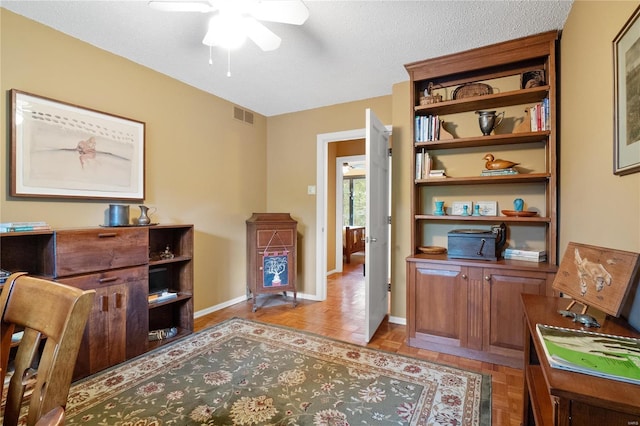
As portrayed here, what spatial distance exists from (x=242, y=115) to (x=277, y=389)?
10.1ft

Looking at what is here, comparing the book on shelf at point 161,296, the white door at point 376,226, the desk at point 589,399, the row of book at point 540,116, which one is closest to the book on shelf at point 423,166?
the white door at point 376,226

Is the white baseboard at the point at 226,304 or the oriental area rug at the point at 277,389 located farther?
the white baseboard at the point at 226,304

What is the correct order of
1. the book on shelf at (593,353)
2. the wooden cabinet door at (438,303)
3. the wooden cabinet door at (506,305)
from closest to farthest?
the book on shelf at (593,353) < the wooden cabinet door at (506,305) < the wooden cabinet door at (438,303)

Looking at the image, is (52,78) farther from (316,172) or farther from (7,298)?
(316,172)

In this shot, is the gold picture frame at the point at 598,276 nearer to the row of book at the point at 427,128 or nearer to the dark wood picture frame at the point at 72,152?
the row of book at the point at 427,128

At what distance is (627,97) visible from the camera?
1.18m

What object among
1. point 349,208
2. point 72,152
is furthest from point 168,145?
point 349,208

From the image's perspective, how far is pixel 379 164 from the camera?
2.81 metres

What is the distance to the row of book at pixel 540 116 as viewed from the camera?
7.30 feet

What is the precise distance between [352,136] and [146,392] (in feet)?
10.1

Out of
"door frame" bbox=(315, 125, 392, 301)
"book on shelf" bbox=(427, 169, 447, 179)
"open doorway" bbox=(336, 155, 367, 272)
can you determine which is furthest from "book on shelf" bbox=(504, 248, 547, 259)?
"open doorway" bbox=(336, 155, 367, 272)

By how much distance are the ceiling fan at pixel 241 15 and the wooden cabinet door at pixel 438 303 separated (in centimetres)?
201

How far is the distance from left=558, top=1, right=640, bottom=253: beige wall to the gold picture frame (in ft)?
0.28

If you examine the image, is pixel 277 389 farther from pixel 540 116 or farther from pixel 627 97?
pixel 540 116
